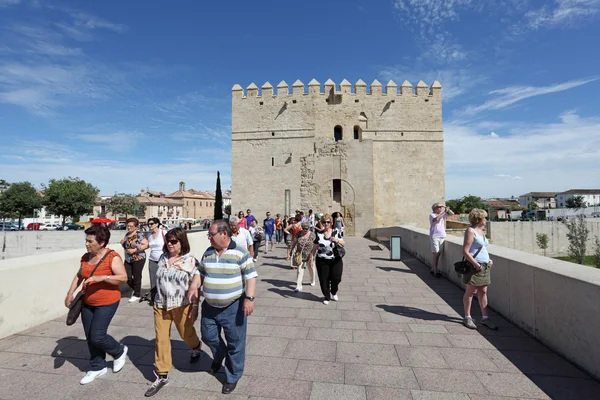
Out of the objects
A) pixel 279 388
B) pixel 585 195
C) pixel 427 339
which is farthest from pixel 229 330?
pixel 585 195

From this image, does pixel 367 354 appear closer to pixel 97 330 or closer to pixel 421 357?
pixel 421 357

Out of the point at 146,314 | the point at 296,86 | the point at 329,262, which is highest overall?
the point at 296,86

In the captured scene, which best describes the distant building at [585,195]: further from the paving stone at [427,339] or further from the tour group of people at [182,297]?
the tour group of people at [182,297]

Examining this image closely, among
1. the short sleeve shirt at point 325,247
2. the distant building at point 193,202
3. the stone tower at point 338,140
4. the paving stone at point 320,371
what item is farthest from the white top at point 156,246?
the distant building at point 193,202

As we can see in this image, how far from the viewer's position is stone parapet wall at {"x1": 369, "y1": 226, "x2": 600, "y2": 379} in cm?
292

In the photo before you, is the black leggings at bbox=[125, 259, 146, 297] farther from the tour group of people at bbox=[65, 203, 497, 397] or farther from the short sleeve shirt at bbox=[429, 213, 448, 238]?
the short sleeve shirt at bbox=[429, 213, 448, 238]

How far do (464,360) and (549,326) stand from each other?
1.14 metres

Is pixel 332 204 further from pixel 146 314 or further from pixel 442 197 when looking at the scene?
pixel 146 314

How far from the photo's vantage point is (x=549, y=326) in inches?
139

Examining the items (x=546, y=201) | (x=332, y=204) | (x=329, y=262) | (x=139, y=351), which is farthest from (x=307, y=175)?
(x=546, y=201)

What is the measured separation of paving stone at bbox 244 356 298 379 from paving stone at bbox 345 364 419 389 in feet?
1.94

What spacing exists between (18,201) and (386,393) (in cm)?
5070

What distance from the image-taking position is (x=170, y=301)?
290 cm

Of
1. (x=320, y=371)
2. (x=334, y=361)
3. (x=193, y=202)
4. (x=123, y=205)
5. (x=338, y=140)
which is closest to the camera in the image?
(x=320, y=371)
